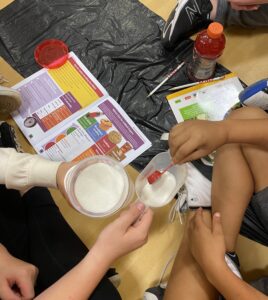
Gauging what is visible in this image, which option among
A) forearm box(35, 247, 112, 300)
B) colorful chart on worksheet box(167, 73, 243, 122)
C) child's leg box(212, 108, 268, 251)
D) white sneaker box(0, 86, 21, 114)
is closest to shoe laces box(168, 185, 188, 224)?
child's leg box(212, 108, 268, 251)

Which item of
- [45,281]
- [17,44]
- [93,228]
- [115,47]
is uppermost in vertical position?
[17,44]

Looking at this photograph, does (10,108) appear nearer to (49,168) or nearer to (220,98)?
(49,168)

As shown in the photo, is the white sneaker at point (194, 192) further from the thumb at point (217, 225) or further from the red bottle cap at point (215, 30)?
the red bottle cap at point (215, 30)

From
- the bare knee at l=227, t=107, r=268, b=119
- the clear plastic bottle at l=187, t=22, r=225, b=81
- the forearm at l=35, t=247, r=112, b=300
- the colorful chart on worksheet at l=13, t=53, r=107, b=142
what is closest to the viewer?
the forearm at l=35, t=247, r=112, b=300

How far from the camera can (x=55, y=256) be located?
771 mm

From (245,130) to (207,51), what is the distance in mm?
344

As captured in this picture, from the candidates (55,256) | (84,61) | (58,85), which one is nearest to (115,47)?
(84,61)

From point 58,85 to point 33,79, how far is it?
0.28 ft

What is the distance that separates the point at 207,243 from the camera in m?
0.73

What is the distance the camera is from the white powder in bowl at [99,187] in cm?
72

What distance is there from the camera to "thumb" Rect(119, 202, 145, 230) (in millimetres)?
679

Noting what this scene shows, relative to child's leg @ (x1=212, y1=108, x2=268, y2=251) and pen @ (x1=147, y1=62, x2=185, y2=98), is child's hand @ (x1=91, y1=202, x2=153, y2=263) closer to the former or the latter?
child's leg @ (x1=212, y1=108, x2=268, y2=251)

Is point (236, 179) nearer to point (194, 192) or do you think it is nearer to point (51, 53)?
point (194, 192)

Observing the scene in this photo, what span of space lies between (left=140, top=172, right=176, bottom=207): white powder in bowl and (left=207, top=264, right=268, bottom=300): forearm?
25 centimetres
